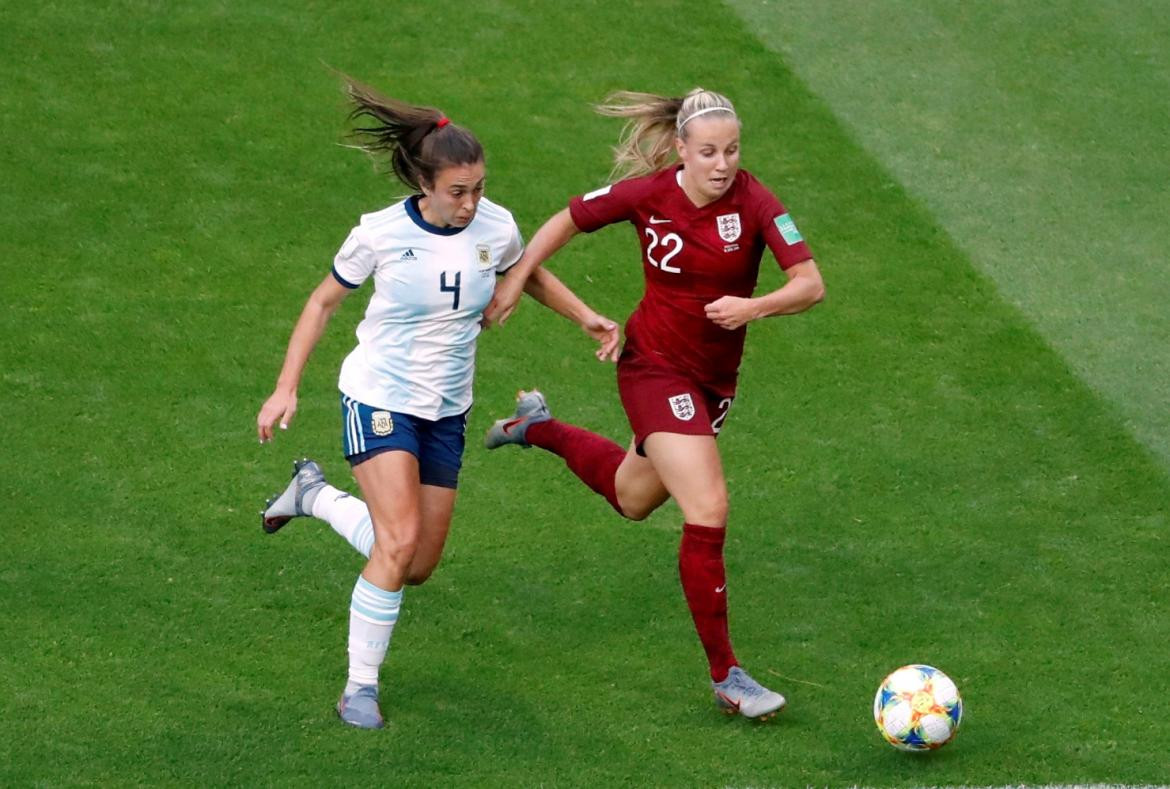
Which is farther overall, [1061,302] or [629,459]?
[1061,302]

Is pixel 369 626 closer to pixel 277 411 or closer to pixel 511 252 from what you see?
pixel 277 411

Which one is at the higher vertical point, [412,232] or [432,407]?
[412,232]

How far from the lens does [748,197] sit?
711 centimetres

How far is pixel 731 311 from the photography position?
6719 millimetres

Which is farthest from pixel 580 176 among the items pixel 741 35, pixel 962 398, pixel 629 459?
pixel 629 459

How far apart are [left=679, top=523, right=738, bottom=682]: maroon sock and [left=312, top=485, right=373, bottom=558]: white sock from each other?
1.38 m

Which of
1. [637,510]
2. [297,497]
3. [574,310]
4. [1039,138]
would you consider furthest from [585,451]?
[1039,138]

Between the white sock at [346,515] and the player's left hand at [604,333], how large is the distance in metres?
1.20

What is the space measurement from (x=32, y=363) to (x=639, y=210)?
4100 mm

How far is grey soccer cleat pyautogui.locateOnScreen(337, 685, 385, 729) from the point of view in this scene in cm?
695

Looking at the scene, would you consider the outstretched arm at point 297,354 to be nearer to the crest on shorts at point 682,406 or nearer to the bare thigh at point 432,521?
the bare thigh at point 432,521

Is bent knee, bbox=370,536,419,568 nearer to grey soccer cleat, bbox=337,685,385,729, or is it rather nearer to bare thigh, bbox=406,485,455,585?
bare thigh, bbox=406,485,455,585

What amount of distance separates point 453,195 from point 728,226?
1123 millimetres

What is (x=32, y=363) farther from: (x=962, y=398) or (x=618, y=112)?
(x=962, y=398)
